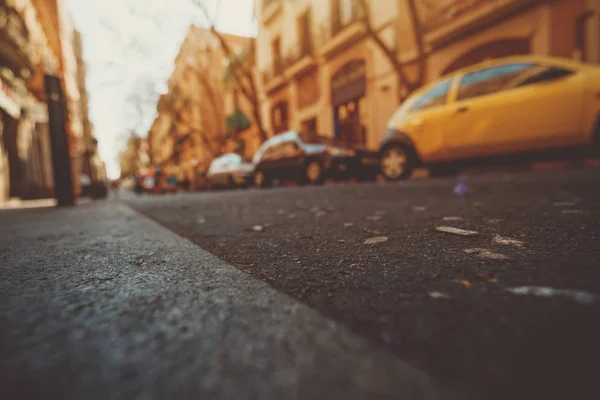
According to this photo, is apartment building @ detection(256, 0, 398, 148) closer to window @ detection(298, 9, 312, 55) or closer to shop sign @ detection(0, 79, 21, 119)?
window @ detection(298, 9, 312, 55)

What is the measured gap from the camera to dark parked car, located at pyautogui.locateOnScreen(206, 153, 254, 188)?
40.6 ft

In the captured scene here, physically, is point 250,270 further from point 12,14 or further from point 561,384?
point 12,14

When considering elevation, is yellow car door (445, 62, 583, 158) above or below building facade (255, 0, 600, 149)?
below

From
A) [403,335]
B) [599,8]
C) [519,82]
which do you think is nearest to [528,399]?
[403,335]

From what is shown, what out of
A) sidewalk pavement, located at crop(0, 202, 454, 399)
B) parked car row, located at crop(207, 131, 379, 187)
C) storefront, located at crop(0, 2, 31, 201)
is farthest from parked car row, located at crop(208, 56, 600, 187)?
storefront, located at crop(0, 2, 31, 201)

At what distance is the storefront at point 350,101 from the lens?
13.4m

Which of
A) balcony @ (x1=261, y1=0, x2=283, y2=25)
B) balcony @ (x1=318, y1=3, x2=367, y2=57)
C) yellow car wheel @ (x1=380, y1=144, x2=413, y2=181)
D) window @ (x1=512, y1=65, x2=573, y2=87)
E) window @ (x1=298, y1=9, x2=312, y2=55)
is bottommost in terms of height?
yellow car wheel @ (x1=380, y1=144, x2=413, y2=181)

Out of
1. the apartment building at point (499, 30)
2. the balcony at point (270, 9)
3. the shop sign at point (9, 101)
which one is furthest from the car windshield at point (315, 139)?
the balcony at point (270, 9)

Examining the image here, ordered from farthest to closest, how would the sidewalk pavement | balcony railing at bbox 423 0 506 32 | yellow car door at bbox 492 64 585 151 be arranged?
balcony railing at bbox 423 0 506 32 < yellow car door at bbox 492 64 585 151 < the sidewalk pavement

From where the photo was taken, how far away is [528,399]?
15.5 inches

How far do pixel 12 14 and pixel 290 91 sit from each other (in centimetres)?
1169

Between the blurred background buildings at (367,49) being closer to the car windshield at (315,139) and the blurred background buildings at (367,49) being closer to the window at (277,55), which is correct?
the window at (277,55)

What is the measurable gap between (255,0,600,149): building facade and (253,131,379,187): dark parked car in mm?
1313

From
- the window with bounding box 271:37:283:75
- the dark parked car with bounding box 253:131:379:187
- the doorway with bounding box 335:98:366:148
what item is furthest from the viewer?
the window with bounding box 271:37:283:75
